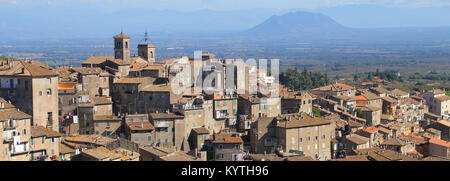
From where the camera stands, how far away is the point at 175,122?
130 ft

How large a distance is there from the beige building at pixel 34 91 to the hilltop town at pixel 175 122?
0.06 metres

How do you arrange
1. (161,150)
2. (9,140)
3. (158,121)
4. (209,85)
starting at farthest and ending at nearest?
(209,85)
(158,121)
(161,150)
(9,140)

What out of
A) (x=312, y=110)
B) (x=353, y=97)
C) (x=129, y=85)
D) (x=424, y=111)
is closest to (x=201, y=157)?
(x=129, y=85)

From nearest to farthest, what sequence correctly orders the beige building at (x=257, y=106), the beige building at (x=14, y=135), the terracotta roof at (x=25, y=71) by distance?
the beige building at (x=14, y=135)
the terracotta roof at (x=25, y=71)
the beige building at (x=257, y=106)

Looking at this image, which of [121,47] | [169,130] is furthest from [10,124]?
[121,47]

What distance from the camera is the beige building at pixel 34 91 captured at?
123 feet

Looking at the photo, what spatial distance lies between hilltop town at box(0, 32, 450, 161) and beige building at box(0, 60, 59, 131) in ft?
0.20

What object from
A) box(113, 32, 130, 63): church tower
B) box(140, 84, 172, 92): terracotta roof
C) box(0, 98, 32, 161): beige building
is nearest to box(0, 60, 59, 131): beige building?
box(0, 98, 32, 161): beige building

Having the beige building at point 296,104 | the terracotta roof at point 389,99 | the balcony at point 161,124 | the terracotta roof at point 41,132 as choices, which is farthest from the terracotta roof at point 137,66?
the terracotta roof at point 389,99

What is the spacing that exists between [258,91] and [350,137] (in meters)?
8.41

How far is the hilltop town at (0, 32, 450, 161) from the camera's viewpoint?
34.4 metres

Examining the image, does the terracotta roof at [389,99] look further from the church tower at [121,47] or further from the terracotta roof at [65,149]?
the terracotta roof at [65,149]
